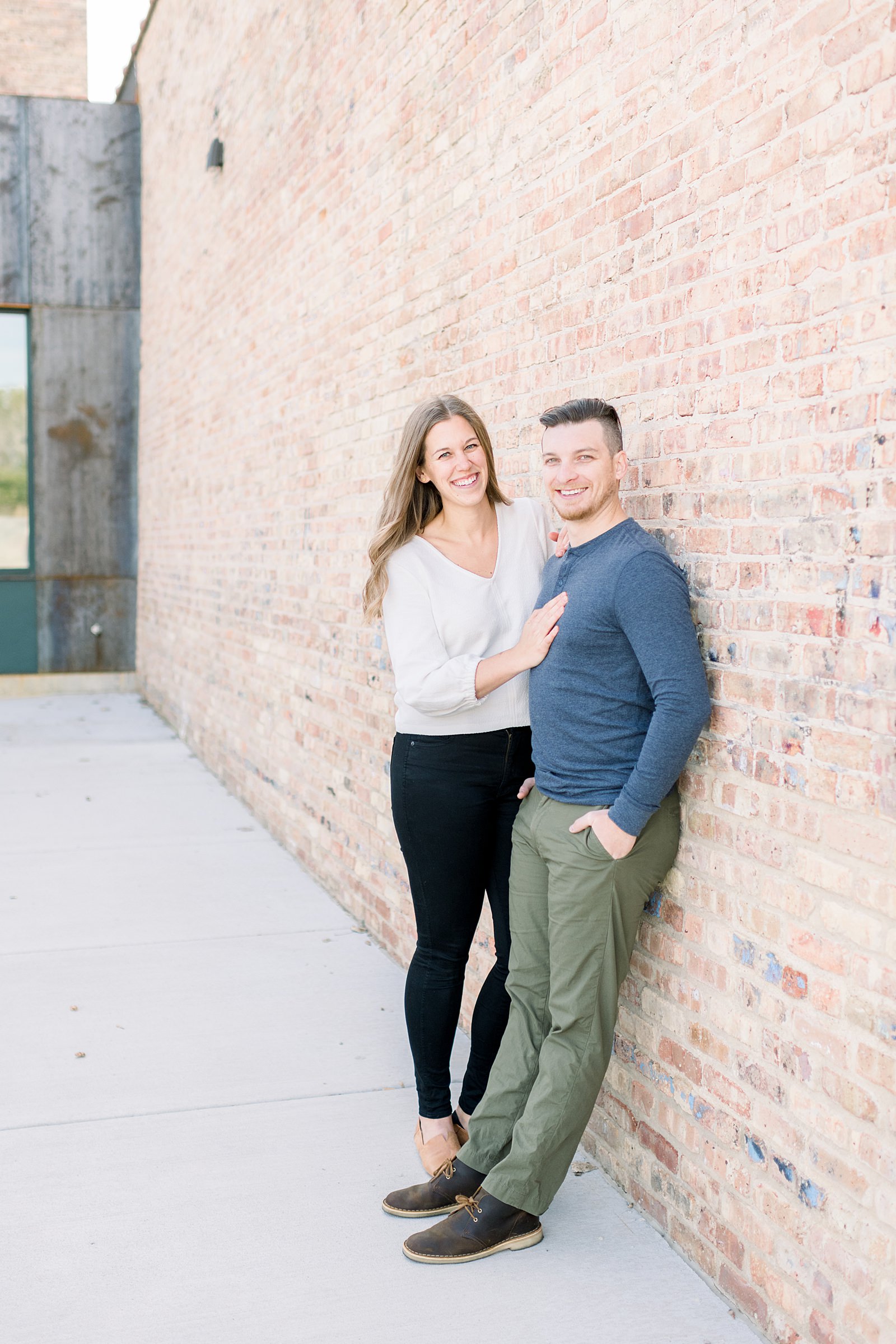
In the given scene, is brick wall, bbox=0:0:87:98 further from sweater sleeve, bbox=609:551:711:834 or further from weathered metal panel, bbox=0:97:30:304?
sweater sleeve, bbox=609:551:711:834

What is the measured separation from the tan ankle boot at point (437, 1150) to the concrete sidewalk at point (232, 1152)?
6 cm

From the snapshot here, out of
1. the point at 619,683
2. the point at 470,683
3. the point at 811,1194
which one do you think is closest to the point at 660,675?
the point at 619,683

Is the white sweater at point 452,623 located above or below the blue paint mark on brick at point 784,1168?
above

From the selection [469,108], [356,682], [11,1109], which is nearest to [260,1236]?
[11,1109]

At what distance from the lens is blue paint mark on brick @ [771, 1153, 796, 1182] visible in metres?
2.41

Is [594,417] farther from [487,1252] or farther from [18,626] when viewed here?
[18,626]

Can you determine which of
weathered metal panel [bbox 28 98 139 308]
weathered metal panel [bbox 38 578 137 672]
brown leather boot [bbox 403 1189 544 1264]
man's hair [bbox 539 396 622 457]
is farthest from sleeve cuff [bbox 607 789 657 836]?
weathered metal panel [bbox 28 98 139 308]

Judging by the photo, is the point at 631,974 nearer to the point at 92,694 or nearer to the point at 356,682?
the point at 356,682

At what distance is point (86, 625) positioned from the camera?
515 inches

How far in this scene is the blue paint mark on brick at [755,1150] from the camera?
252 centimetres

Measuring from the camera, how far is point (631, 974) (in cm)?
312

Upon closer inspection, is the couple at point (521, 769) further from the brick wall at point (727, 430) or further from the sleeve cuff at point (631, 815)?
the brick wall at point (727, 430)

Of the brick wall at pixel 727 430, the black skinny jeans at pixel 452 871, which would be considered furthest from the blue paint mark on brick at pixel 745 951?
the black skinny jeans at pixel 452 871

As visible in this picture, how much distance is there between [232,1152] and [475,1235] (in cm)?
82
